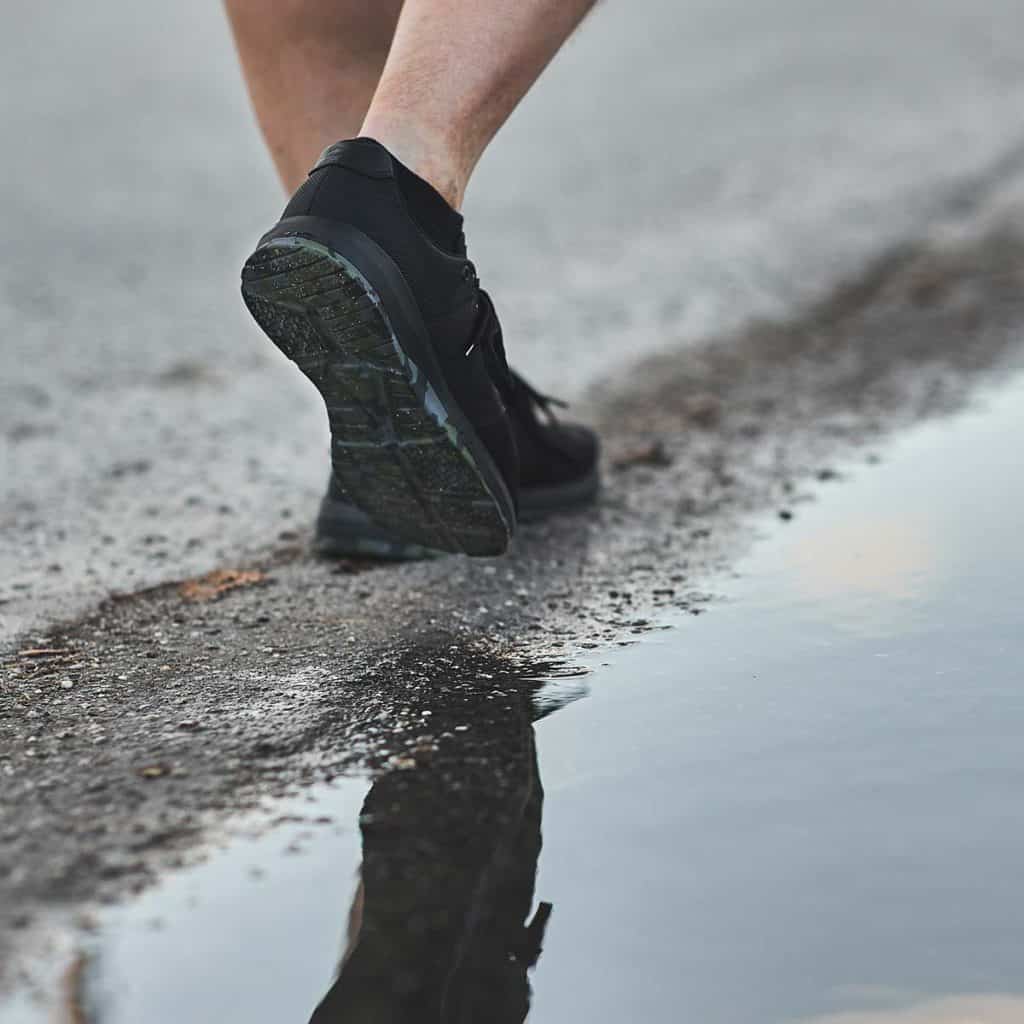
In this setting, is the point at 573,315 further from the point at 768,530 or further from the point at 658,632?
the point at 658,632

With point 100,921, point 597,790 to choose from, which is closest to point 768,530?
point 597,790

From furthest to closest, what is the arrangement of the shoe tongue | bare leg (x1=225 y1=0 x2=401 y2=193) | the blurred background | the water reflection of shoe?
the blurred background < bare leg (x1=225 y1=0 x2=401 y2=193) < the shoe tongue < the water reflection of shoe

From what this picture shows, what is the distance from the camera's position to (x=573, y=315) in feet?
12.3

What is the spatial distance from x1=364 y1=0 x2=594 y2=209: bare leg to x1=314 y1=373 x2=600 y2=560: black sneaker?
421mm

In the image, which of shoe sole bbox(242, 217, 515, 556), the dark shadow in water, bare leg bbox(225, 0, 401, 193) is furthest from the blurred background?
the dark shadow in water

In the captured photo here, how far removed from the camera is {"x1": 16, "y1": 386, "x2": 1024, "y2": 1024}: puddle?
2.99ft

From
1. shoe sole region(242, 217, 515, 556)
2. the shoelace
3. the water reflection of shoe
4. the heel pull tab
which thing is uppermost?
the heel pull tab

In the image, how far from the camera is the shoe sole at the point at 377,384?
55.2 inches

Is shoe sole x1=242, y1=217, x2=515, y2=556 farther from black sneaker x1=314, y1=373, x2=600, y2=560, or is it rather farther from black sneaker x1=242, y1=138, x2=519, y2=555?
black sneaker x1=314, y1=373, x2=600, y2=560

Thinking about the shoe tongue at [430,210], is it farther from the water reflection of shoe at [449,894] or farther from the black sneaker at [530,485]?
the water reflection of shoe at [449,894]

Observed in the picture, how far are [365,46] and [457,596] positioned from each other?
2.64ft

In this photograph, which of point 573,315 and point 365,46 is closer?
point 365,46

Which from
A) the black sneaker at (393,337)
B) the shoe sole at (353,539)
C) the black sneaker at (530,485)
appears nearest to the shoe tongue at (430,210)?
the black sneaker at (393,337)

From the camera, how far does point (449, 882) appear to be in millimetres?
1019
